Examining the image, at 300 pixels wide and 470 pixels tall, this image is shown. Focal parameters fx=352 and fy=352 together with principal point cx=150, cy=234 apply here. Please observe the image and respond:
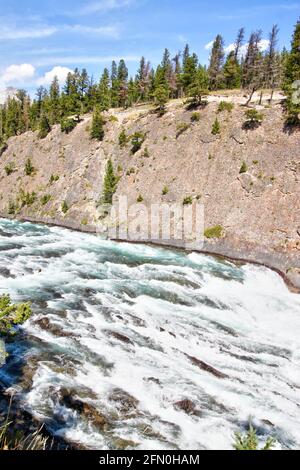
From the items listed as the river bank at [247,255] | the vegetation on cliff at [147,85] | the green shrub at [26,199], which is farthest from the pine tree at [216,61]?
the river bank at [247,255]

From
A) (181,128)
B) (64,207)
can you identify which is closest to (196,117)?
(181,128)

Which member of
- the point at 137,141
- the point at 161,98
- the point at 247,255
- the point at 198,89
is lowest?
the point at 247,255

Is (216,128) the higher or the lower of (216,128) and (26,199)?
the higher

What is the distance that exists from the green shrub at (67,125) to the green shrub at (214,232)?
48.3 metres

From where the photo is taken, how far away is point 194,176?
54156 mm

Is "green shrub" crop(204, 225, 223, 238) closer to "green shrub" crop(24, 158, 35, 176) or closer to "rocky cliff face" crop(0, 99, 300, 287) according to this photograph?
"rocky cliff face" crop(0, 99, 300, 287)

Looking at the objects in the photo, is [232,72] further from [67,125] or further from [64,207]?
[64,207]

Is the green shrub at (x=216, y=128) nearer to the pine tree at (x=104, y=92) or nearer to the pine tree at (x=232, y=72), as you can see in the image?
the pine tree at (x=232, y=72)

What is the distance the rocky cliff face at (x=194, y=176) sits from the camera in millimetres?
43812

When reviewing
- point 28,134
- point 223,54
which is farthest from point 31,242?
point 223,54

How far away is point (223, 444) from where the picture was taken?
13.3 m

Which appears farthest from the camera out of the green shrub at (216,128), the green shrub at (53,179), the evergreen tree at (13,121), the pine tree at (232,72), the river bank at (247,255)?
the evergreen tree at (13,121)

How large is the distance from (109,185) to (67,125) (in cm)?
2940

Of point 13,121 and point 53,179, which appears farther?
point 13,121
